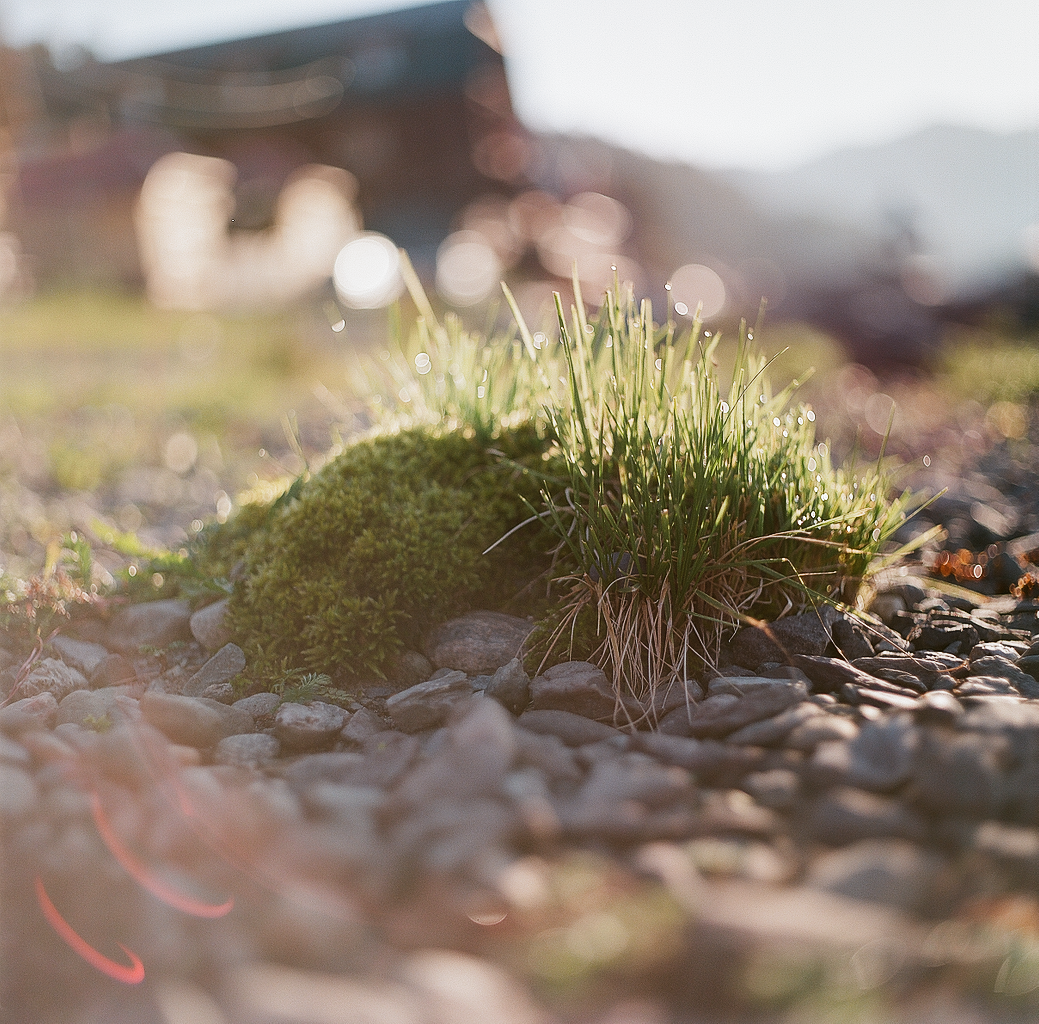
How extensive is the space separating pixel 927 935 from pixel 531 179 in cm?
2311

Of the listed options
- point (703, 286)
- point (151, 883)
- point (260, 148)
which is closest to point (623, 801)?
point (151, 883)

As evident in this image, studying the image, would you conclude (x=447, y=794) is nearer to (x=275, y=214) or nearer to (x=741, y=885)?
(x=741, y=885)

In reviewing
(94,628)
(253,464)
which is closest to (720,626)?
(94,628)

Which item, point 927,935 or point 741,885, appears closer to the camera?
point 927,935

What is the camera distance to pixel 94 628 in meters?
2.62

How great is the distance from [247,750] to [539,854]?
34.2 inches

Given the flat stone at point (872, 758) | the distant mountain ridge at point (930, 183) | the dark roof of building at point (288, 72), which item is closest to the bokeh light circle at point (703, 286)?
the flat stone at point (872, 758)

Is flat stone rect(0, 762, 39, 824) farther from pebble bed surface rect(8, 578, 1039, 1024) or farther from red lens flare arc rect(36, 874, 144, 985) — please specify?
red lens flare arc rect(36, 874, 144, 985)

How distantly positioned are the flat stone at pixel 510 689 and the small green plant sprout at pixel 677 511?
0.61 ft

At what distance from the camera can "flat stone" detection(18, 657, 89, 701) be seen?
7.42 ft

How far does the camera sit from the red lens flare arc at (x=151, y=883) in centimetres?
134

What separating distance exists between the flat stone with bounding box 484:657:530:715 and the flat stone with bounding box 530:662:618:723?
0.03 m

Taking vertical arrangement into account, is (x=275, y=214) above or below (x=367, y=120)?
below

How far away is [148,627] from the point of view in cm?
259
